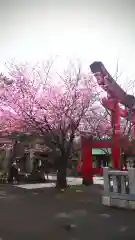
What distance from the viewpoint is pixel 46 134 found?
1080 centimetres

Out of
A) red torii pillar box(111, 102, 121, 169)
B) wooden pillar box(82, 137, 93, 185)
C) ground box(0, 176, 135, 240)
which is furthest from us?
wooden pillar box(82, 137, 93, 185)

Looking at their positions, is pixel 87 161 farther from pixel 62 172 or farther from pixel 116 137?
pixel 116 137

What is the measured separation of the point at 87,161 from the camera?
1212 cm

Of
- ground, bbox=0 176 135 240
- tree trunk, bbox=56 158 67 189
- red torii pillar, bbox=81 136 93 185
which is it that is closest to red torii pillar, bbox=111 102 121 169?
red torii pillar, bbox=81 136 93 185

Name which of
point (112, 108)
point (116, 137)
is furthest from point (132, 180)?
point (112, 108)

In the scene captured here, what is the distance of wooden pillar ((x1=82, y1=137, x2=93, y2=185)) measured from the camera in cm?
1212

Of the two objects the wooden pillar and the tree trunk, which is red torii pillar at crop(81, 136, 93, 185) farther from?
the tree trunk

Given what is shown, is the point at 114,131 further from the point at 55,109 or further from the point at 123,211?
the point at 123,211

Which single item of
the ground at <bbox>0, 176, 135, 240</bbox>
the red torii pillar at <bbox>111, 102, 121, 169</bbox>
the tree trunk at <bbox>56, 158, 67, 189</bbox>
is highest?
the red torii pillar at <bbox>111, 102, 121, 169</bbox>

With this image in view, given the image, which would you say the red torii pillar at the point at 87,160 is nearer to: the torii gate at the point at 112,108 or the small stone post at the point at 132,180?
the torii gate at the point at 112,108

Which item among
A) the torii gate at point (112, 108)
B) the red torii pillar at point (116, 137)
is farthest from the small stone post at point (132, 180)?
the red torii pillar at point (116, 137)

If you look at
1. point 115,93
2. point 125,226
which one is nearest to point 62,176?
point 115,93

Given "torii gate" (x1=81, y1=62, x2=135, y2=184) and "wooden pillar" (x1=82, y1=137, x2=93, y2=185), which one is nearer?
"torii gate" (x1=81, y1=62, x2=135, y2=184)

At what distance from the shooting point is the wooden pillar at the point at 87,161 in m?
→ 12.1
